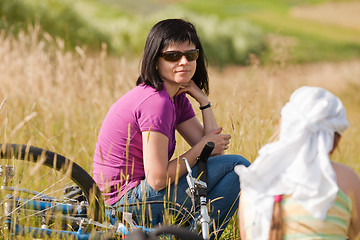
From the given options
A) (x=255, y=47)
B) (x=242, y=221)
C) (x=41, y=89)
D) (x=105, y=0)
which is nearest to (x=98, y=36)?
(x=41, y=89)

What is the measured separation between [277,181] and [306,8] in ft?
103

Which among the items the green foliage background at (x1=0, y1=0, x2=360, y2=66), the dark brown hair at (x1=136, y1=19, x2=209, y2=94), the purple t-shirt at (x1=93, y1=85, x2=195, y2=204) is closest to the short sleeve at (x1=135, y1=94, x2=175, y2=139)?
the purple t-shirt at (x1=93, y1=85, x2=195, y2=204)

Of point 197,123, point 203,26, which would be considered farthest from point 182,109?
point 203,26

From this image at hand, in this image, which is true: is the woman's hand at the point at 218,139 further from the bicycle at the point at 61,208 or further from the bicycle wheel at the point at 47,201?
the bicycle wheel at the point at 47,201

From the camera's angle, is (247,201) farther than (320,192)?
Yes

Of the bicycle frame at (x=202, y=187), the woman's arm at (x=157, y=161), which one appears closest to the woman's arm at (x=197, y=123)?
the bicycle frame at (x=202, y=187)

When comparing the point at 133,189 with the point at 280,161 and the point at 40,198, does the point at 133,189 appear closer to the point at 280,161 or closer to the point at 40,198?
the point at 40,198

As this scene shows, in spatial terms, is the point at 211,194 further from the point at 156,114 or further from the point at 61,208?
the point at 61,208

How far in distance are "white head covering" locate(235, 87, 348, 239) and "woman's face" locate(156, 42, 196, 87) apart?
982 mm

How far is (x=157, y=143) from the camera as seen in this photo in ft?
7.43

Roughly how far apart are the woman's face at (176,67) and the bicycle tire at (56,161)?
779 millimetres

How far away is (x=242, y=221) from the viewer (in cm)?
181

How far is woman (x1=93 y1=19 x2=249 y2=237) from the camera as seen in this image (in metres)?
2.30

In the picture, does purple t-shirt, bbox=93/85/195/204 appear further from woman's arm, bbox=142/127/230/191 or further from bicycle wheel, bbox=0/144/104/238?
bicycle wheel, bbox=0/144/104/238
